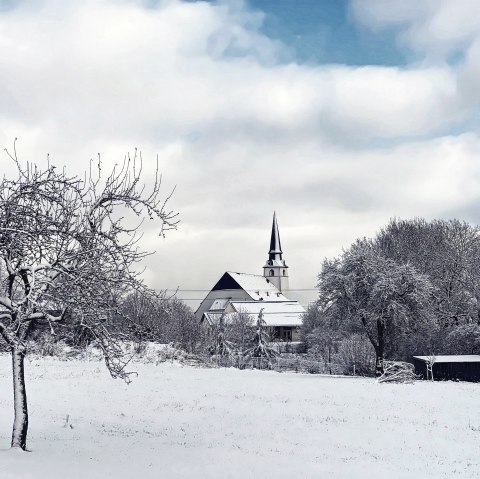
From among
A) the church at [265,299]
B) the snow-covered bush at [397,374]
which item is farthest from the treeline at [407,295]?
the church at [265,299]

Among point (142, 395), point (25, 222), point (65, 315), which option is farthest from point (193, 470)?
point (142, 395)

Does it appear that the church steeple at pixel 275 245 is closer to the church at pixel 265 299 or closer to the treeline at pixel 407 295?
the church at pixel 265 299

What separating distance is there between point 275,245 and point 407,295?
10438 cm

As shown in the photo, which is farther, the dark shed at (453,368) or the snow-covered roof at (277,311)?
the snow-covered roof at (277,311)

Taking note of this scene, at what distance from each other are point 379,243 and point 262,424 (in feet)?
122

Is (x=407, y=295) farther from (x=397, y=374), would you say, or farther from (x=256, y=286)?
(x=256, y=286)

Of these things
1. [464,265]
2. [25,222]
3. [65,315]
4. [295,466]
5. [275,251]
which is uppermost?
[275,251]

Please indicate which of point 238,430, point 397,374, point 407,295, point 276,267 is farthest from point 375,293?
point 276,267

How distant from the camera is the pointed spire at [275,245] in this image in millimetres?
144000

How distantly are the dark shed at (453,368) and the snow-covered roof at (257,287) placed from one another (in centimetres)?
8204

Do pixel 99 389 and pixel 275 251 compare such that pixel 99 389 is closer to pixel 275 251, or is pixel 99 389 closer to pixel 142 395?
pixel 142 395

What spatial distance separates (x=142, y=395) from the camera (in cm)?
2536

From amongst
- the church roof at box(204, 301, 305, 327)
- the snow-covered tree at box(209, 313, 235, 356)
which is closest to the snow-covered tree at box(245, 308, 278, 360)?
the snow-covered tree at box(209, 313, 235, 356)

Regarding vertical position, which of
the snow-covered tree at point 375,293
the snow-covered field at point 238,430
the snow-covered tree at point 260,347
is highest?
the snow-covered tree at point 375,293
